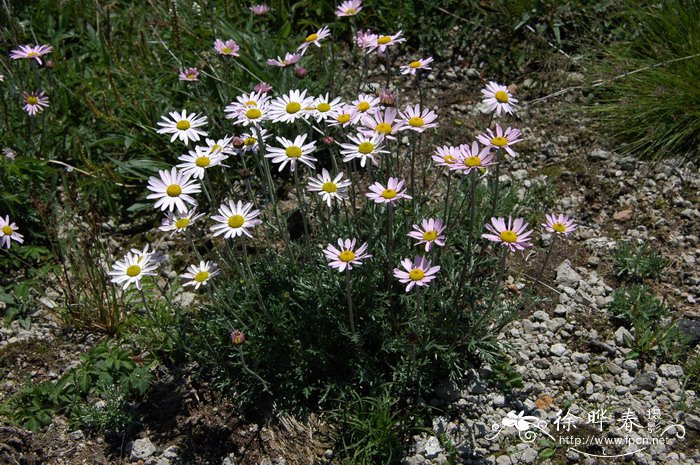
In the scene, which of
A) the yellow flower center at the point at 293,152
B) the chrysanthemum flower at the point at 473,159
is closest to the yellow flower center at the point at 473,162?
the chrysanthemum flower at the point at 473,159

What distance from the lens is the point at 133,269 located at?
9.16 ft

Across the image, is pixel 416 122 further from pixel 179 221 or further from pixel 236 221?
pixel 179 221

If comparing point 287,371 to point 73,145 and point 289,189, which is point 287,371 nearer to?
point 289,189

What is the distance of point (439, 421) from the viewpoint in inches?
114

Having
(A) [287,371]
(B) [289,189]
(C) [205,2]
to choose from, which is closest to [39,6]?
(C) [205,2]

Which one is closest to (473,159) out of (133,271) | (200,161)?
(200,161)

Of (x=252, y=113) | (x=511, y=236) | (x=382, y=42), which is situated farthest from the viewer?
(x=382, y=42)

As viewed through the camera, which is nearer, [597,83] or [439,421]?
[439,421]

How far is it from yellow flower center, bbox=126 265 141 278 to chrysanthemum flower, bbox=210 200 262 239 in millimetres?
391

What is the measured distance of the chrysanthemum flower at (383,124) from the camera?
8.63 feet

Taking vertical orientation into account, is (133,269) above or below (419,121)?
below

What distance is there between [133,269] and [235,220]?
1.67 ft

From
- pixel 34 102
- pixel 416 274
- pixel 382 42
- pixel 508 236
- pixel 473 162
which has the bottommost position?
pixel 416 274

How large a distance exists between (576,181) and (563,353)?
126 centimetres
